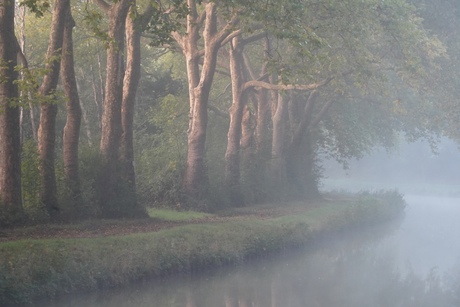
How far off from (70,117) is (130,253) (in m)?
6.00

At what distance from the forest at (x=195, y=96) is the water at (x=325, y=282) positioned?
465 cm

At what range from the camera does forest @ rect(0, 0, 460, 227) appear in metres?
22.1

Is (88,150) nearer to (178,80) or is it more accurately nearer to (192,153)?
(192,153)

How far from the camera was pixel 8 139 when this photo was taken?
66.4ft

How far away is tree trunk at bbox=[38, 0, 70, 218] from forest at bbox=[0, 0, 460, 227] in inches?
1.6

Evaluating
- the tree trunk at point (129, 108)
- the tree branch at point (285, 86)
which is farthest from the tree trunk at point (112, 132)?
the tree branch at point (285, 86)

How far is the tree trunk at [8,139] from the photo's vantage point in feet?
66.2

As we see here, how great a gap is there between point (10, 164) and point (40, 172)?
6.60 ft

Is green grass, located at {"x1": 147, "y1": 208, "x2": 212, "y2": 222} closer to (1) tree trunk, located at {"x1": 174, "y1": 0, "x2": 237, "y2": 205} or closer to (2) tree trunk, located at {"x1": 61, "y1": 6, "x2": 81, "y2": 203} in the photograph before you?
(1) tree trunk, located at {"x1": 174, "y1": 0, "x2": 237, "y2": 205}

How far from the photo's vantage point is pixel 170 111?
37688mm

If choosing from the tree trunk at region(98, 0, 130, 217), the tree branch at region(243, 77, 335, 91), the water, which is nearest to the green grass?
the tree trunk at region(98, 0, 130, 217)

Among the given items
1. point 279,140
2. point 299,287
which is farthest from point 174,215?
point 279,140

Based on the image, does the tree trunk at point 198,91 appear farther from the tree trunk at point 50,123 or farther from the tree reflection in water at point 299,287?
the tree trunk at point 50,123

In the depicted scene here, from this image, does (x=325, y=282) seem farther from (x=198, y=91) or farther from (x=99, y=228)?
(x=198, y=91)
